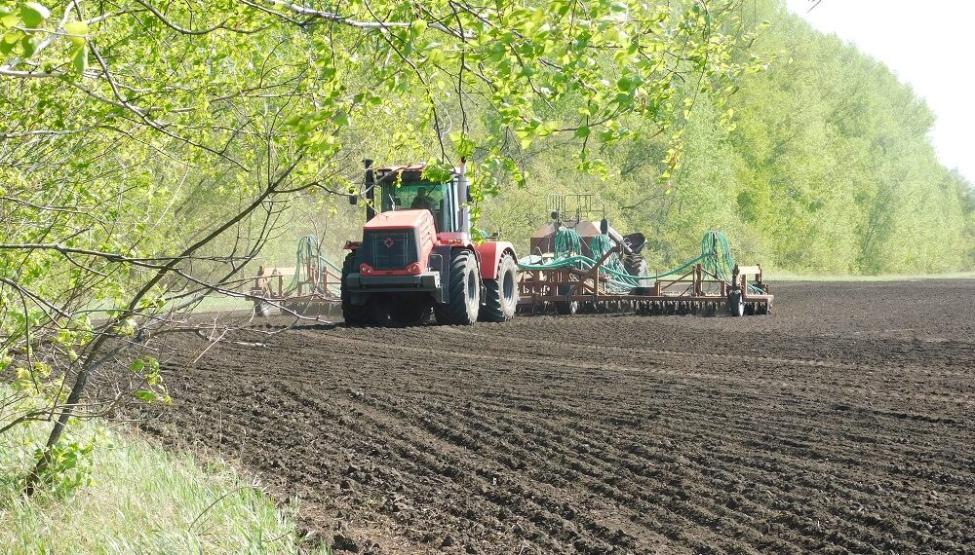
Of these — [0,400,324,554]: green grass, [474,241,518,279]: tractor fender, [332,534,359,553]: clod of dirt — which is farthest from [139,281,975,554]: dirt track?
[474,241,518,279]: tractor fender

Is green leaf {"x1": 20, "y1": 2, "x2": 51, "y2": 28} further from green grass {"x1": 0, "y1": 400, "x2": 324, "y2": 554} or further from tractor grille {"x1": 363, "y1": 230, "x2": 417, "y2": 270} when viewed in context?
tractor grille {"x1": 363, "y1": 230, "x2": 417, "y2": 270}

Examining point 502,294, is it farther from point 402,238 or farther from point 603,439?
point 603,439

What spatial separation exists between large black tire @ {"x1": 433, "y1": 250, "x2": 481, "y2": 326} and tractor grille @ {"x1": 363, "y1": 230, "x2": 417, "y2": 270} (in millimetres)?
801

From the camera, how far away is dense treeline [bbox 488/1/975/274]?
41.9m

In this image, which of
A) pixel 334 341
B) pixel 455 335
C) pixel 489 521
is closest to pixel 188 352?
pixel 334 341

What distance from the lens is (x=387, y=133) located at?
916cm

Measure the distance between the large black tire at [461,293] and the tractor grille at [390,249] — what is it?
2.63 ft

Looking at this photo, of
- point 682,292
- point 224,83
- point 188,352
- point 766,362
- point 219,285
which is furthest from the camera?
point 682,292

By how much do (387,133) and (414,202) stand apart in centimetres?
850

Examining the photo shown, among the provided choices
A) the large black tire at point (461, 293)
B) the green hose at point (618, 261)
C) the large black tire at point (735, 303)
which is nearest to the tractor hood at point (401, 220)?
the large black tire at point (461, 293)

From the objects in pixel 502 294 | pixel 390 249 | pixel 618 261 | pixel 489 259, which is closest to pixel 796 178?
pixel 618 261

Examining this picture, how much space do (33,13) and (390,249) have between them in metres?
14.6

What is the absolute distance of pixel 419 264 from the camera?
1683 centimetres

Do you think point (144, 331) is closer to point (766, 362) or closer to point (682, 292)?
point (766, 362)
